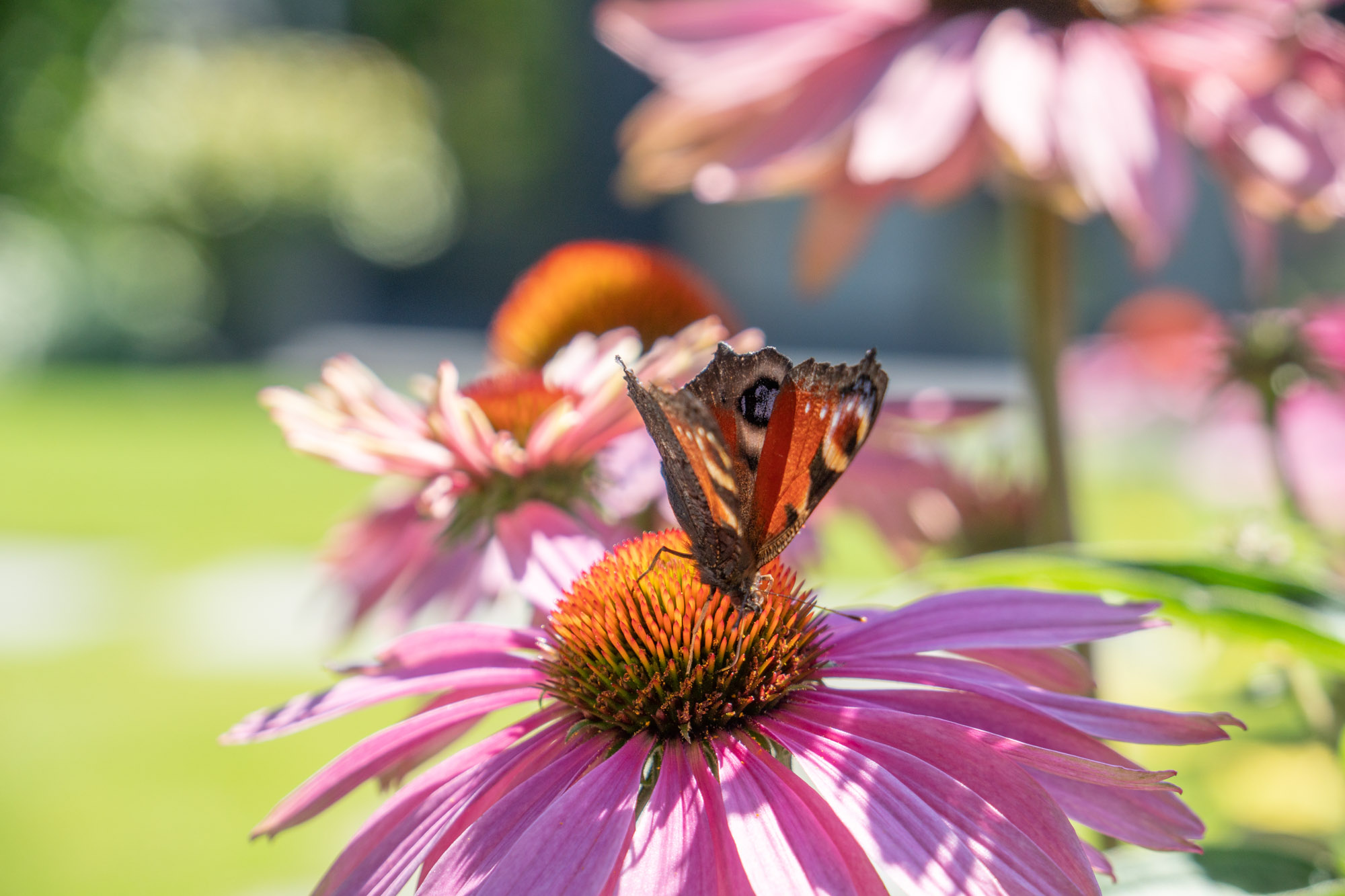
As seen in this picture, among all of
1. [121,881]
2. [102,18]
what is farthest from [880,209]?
[102,18]

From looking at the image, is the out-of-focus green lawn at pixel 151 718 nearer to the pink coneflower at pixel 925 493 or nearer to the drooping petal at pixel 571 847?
the pink coneflower at pixel 925 493

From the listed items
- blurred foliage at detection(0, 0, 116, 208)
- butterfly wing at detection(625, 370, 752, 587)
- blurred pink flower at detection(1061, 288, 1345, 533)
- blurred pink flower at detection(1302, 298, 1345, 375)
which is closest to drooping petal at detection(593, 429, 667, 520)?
butterfly wing at detection(625, 370, 752, 587)

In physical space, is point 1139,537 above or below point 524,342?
above

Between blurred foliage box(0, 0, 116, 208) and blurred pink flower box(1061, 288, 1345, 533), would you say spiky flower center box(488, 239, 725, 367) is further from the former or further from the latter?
blurred foliage box(0, 0, 116, 208)

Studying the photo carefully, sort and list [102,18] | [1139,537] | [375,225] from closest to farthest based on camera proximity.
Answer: [1139,537], [102,18], [375,225]

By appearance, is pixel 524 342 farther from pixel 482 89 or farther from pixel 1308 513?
pixel 482 89

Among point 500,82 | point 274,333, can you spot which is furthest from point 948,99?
point 500,82

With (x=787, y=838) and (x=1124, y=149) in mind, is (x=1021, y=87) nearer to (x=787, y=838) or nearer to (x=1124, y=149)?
(x=1124, y=149)
